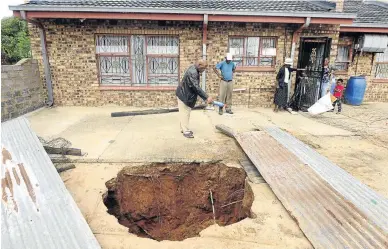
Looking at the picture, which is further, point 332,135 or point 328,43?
point 328,43

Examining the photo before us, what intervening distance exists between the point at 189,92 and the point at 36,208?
343cm

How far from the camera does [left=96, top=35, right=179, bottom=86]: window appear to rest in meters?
8.14

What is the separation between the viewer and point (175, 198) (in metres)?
3.73

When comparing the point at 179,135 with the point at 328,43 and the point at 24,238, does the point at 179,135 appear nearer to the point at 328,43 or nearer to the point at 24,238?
the point at 24,238

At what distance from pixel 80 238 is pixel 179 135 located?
11.5 ft

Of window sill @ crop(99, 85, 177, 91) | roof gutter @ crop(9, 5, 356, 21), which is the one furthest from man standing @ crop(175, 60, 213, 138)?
window sill @ crop(99, 85, 177, 91)

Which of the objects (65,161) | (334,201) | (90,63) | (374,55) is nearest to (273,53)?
(374,55)

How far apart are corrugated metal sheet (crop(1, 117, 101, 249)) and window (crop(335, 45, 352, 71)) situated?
1055 cm

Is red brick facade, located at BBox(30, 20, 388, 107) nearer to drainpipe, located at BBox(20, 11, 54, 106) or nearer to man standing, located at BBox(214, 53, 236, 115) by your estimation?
drainpipe, located at BBox(20, 11, 54, 106)

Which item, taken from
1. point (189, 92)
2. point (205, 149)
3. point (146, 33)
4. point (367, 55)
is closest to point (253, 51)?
point (146, 33)

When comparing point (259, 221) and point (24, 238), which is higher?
point (24, 238)

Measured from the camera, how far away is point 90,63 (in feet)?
26.7

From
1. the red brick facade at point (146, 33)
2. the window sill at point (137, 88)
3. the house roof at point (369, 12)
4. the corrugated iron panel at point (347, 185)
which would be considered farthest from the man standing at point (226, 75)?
the house roof at point (369, 12)

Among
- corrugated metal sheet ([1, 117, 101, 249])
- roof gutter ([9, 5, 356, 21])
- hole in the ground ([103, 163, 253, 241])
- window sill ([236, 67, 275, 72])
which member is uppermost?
roof gutter ([9, 5, 356, 21])
